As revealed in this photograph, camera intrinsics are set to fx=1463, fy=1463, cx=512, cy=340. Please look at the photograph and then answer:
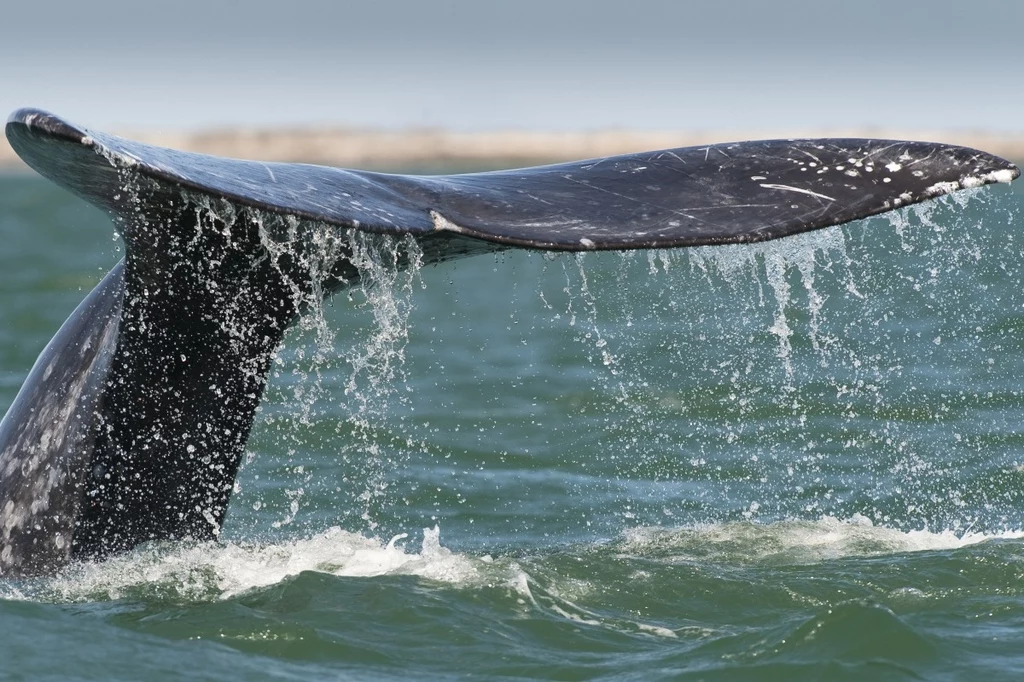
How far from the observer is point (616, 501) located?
8.43 metres

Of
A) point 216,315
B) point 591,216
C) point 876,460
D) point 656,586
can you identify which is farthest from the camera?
point 876,460

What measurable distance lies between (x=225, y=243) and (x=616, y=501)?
4.45m

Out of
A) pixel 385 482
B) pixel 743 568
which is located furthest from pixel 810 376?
pixel 743 568

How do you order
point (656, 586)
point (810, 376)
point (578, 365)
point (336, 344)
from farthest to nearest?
point (336, 344), point (578, 365), point (810, 376), point (656, 586)

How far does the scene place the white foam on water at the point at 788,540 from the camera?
20.9 ft

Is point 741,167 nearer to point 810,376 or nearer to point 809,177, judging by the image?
point 809,177

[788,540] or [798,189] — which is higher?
[798,189]

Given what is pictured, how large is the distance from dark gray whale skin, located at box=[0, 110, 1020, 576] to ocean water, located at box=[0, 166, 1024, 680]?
7.2 inches

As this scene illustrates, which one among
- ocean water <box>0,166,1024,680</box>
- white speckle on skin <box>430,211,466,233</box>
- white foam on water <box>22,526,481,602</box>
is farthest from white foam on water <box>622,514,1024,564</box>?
white speckle on skin <box>430,211,466,233</box>

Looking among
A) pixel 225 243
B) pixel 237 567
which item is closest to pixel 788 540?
pixel 237 567

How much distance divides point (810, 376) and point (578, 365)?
85.9 inches

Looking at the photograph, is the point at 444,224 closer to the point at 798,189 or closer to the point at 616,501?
the point at 798,189

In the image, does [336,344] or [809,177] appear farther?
[336,344]

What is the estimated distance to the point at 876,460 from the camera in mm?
9516
